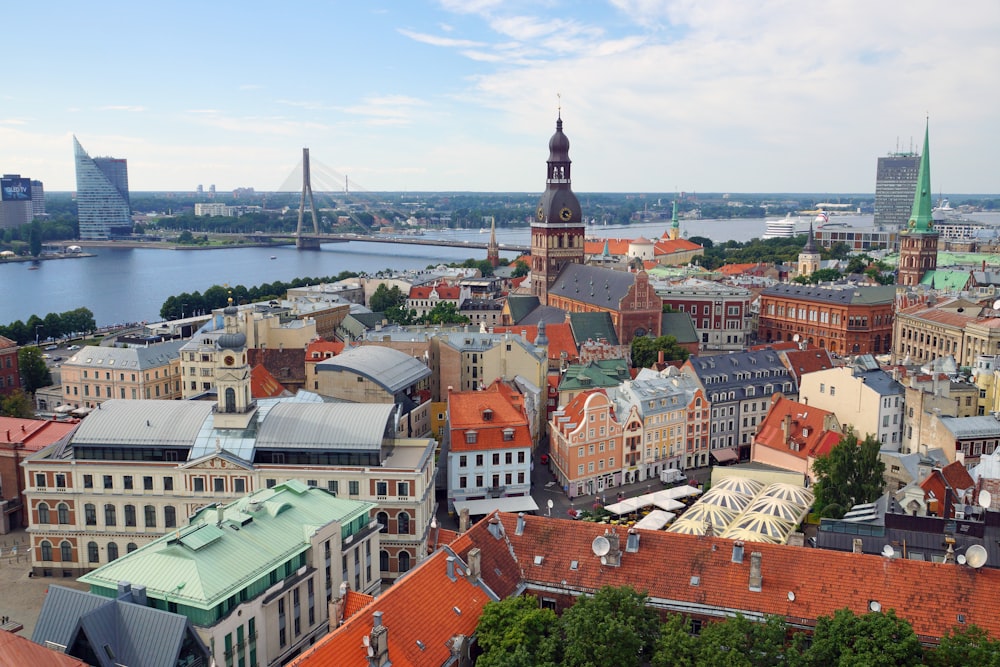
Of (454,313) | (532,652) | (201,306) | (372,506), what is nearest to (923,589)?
(532,652)

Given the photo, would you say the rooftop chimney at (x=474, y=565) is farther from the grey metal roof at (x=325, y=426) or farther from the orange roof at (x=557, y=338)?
the orange roof at (x=557, y=338)

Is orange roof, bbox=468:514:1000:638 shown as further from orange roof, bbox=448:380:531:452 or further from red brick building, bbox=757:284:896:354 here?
red brick building, bbox=757:284:896:354

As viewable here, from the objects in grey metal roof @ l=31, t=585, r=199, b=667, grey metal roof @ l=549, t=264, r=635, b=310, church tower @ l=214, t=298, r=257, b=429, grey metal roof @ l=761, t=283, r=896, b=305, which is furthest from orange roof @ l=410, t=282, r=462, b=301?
grey metal roof @ l=31, t=585, r=199, b=667

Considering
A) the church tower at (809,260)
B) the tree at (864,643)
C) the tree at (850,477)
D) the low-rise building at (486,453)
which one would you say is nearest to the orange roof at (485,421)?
the low-rise building at (486,453)

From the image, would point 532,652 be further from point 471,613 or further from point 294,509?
point 294,509

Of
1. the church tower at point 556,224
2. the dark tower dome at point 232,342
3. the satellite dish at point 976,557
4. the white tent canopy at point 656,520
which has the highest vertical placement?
the church tower at point 556,224
